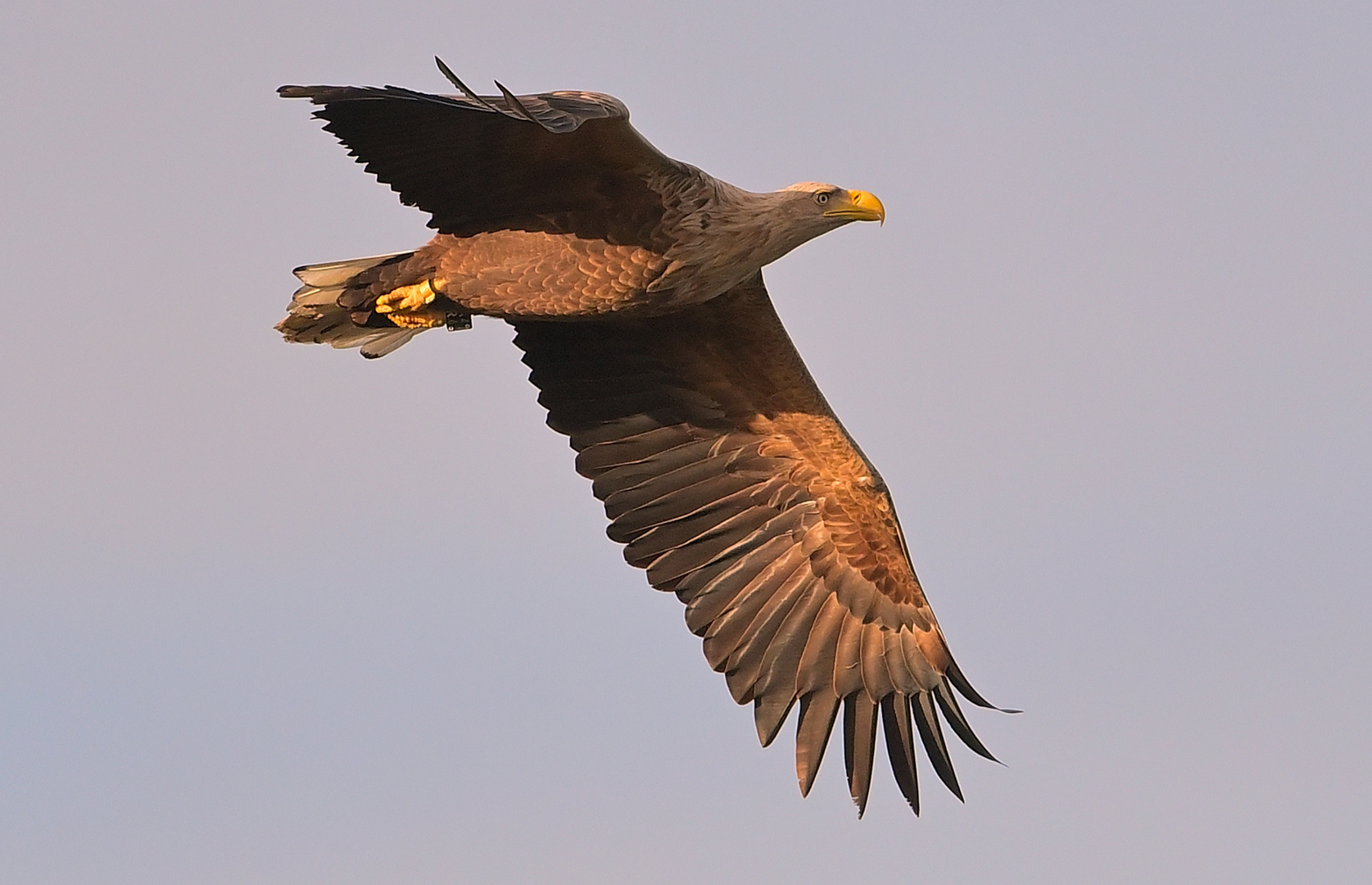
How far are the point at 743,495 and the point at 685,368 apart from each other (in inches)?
27.4

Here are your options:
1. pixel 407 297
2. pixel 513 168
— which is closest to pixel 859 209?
pixel 513 168

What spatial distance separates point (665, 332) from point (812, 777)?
2.27m

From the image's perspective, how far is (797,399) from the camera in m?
10.5

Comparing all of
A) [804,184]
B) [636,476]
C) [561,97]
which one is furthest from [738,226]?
[636,476]

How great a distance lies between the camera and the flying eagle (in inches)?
354

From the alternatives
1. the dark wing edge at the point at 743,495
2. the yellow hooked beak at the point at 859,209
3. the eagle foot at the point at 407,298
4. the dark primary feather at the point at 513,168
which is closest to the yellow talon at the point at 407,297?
the eagle foot at the point at 407,298

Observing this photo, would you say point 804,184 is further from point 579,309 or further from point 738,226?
point 579,309

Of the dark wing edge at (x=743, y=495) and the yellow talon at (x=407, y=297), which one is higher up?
the yellow talon at (x=407, y=297)

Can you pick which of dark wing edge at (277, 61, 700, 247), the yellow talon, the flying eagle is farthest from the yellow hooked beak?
the yellow talon

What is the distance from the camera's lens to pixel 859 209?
9367 millimetres

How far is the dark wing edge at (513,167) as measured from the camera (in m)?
8.70

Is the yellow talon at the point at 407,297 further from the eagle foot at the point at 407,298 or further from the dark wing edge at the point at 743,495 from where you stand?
the dark wing edge at the point at 743,495

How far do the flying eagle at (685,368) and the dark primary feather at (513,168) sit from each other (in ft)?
0.03

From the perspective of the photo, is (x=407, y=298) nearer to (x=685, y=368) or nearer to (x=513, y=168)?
(x=513, y=168)
